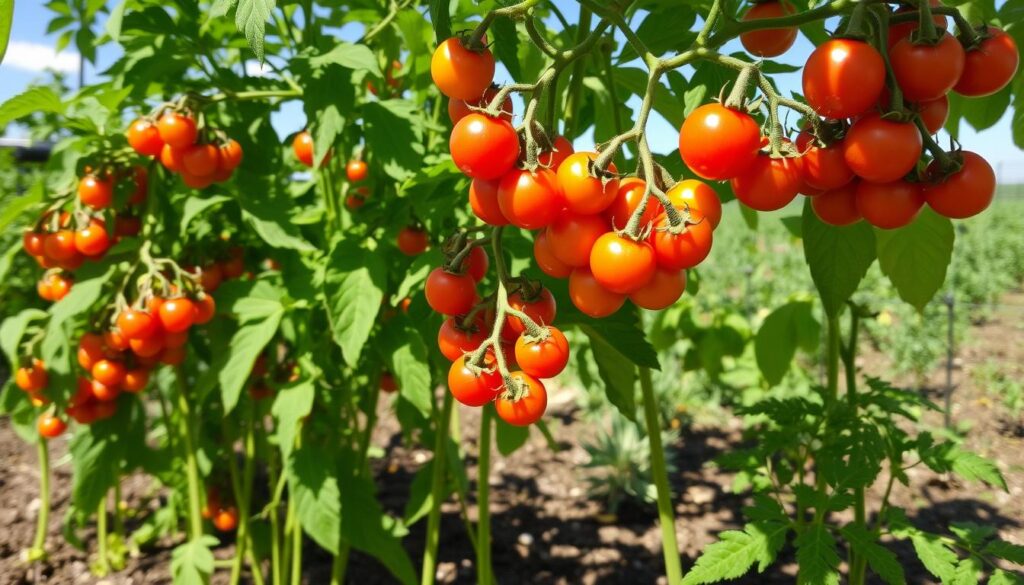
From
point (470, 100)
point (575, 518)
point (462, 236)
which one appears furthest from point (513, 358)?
point (575, 518)

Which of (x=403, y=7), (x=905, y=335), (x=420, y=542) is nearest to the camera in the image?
(x=403, y=7)

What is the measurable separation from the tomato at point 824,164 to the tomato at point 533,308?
327 mm

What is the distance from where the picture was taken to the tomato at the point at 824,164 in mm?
706

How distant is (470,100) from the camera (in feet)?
2.52

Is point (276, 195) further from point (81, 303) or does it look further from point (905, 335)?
point (905, 335)

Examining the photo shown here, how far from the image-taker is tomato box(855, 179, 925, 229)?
706 millimetres

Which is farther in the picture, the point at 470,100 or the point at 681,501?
the point at 681,501

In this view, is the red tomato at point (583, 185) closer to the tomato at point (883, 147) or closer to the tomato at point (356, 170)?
the tomato at point (883, 147)

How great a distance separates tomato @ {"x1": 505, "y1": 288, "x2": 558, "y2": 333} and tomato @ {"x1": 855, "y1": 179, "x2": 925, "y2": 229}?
37 cm

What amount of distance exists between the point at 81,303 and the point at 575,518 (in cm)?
227

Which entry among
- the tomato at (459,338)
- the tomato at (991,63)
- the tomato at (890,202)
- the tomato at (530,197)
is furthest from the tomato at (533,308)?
the tomato at (991,63)

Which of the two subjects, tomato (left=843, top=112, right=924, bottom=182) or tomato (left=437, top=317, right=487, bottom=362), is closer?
tomato (left=843, top=112, right=924, bottom=182)

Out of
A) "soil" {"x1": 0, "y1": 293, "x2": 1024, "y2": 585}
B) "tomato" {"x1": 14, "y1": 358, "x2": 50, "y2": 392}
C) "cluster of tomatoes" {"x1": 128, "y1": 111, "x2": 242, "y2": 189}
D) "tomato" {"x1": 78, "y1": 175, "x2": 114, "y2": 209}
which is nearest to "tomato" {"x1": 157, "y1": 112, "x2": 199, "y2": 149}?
"cluster of tomatoes" {"x1": 128, "y1": 111, "x2": 242, "y2": 189}

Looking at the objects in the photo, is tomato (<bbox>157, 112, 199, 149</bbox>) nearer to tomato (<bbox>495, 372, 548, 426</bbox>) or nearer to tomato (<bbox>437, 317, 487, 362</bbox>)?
tomato (<bbox>437, 317, 487, 362</bbox>)
